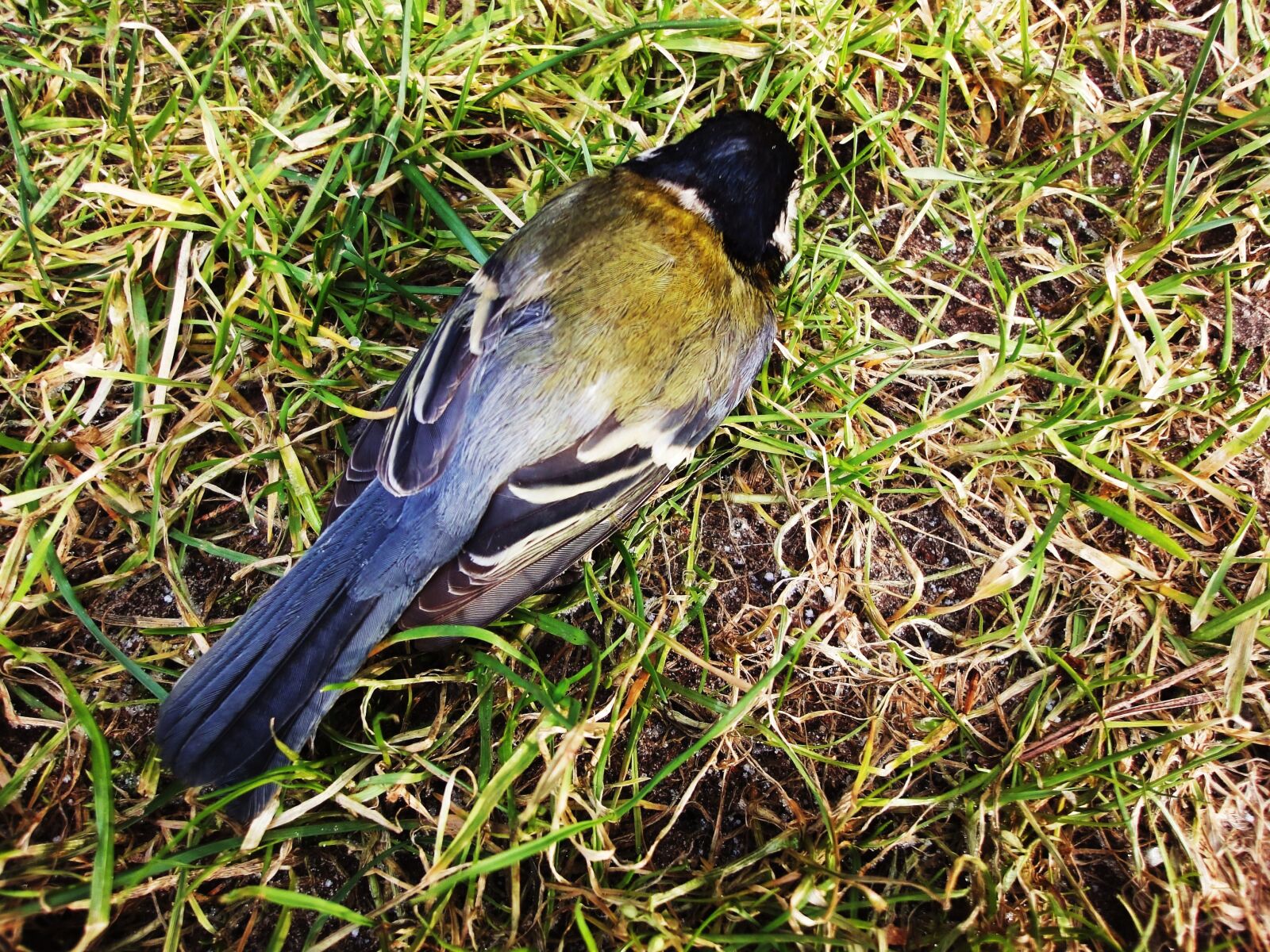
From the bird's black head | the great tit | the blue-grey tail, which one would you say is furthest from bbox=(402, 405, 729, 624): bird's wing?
the bird's black head

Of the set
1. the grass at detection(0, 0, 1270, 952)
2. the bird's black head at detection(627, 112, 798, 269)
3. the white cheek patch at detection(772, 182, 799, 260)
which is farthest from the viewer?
the white cheek patch at detection(772, 182, 799, 260)

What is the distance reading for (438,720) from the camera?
2059 millimetres

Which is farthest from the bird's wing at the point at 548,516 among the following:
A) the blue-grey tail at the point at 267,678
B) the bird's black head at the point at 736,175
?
the bird's black head at the point at 736,175

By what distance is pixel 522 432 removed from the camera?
1889mm

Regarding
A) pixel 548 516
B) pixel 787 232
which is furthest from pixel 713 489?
pixel 787 232

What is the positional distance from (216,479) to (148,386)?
0.30 metres

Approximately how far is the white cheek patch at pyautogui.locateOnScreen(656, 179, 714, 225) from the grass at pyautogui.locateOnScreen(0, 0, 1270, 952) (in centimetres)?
37

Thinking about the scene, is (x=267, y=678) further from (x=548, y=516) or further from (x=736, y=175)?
(x=736, y=175)

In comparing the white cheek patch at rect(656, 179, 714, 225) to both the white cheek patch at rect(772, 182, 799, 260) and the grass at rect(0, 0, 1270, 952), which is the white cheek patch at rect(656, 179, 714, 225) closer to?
the white cheek patch at rect(772, 182, 799, 260)

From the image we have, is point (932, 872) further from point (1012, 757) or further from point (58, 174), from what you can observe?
point (58, 174)

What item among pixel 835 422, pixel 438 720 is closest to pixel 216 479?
pixel 438 720

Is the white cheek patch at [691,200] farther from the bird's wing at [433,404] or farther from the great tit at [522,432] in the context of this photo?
the bird's wing at [433,404]

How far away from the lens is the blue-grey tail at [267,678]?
1.84 meters

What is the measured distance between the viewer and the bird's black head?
209 centimetres
